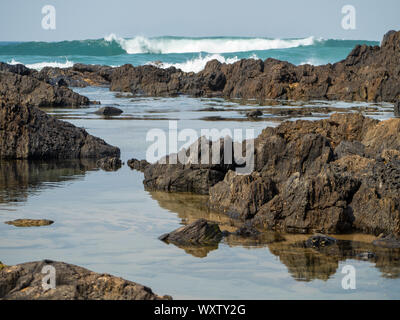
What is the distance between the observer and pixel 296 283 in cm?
530

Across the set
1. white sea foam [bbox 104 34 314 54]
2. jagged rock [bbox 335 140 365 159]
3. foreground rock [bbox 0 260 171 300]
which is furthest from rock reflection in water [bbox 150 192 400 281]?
white sea foam [bbox 104 34 314 54]

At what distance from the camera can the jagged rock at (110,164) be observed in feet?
35.5

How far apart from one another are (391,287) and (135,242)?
2480 millimetres

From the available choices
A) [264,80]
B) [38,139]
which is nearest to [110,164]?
[38,139]

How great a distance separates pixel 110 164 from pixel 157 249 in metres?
4.78

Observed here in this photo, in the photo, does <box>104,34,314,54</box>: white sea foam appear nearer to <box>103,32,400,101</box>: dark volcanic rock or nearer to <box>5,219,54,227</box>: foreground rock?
<box>103,32,400,101</box>: dark volcanic rock

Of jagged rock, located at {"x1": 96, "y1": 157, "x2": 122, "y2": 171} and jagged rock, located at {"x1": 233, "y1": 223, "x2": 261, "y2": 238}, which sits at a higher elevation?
jagged rock, located at {"x1": 96, "y1": 157, "x2": 122, "y2": 171}

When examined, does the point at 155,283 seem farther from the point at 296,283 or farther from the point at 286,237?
the point at 286,237

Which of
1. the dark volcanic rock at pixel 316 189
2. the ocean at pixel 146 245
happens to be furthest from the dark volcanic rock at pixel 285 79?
the dark volcanic rock at pixel 316 189

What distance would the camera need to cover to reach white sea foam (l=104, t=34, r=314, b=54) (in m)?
74.8

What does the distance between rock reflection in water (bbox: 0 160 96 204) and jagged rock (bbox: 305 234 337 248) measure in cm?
378
